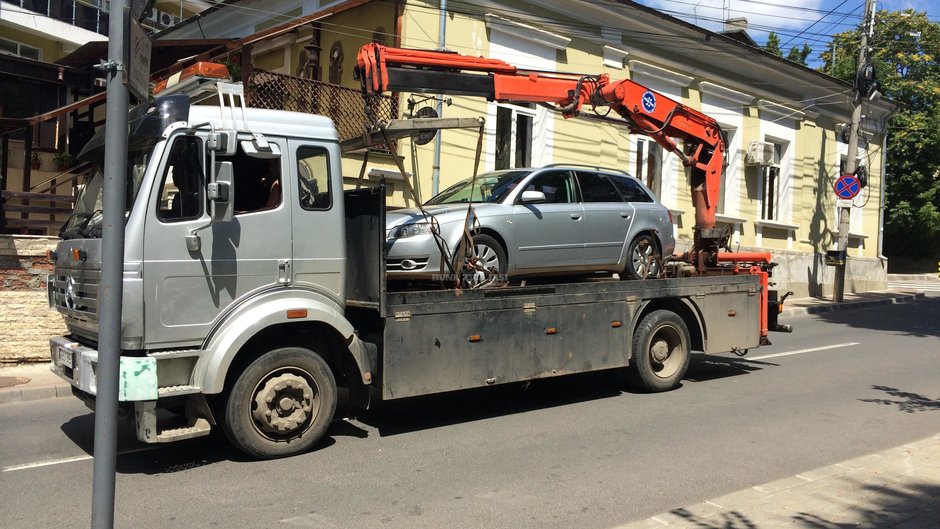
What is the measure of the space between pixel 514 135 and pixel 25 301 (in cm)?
958

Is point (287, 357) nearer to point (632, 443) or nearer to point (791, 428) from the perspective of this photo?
point (632, 443)

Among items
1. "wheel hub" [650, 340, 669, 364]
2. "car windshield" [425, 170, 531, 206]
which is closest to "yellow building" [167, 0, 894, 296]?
"car windshield" [425, 170, 531, 206]

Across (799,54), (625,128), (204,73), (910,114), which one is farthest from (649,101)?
(799,54)

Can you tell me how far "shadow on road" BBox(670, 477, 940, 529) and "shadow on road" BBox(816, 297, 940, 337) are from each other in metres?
11.1

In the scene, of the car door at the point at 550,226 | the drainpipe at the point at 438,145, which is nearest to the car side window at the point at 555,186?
the car door at the point at 550,226

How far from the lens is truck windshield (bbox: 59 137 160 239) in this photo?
575cm

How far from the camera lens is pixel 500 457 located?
20.8 feet

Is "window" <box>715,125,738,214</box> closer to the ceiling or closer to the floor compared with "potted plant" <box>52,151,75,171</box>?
closer to the ceiling

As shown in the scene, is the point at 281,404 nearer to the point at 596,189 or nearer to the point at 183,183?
the point at 183,183

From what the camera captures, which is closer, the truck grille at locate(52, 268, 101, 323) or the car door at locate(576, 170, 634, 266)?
the truck grille at locate(52, 268, 101, 323)

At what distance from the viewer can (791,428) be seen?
738 centimetres

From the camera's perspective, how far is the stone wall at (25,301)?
32.6 feet

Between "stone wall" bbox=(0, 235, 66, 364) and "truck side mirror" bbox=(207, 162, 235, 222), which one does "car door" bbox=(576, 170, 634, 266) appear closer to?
"truck side mirror" bbox=(207, 162, 235, 222)

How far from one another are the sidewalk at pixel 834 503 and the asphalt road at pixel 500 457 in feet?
1.00
